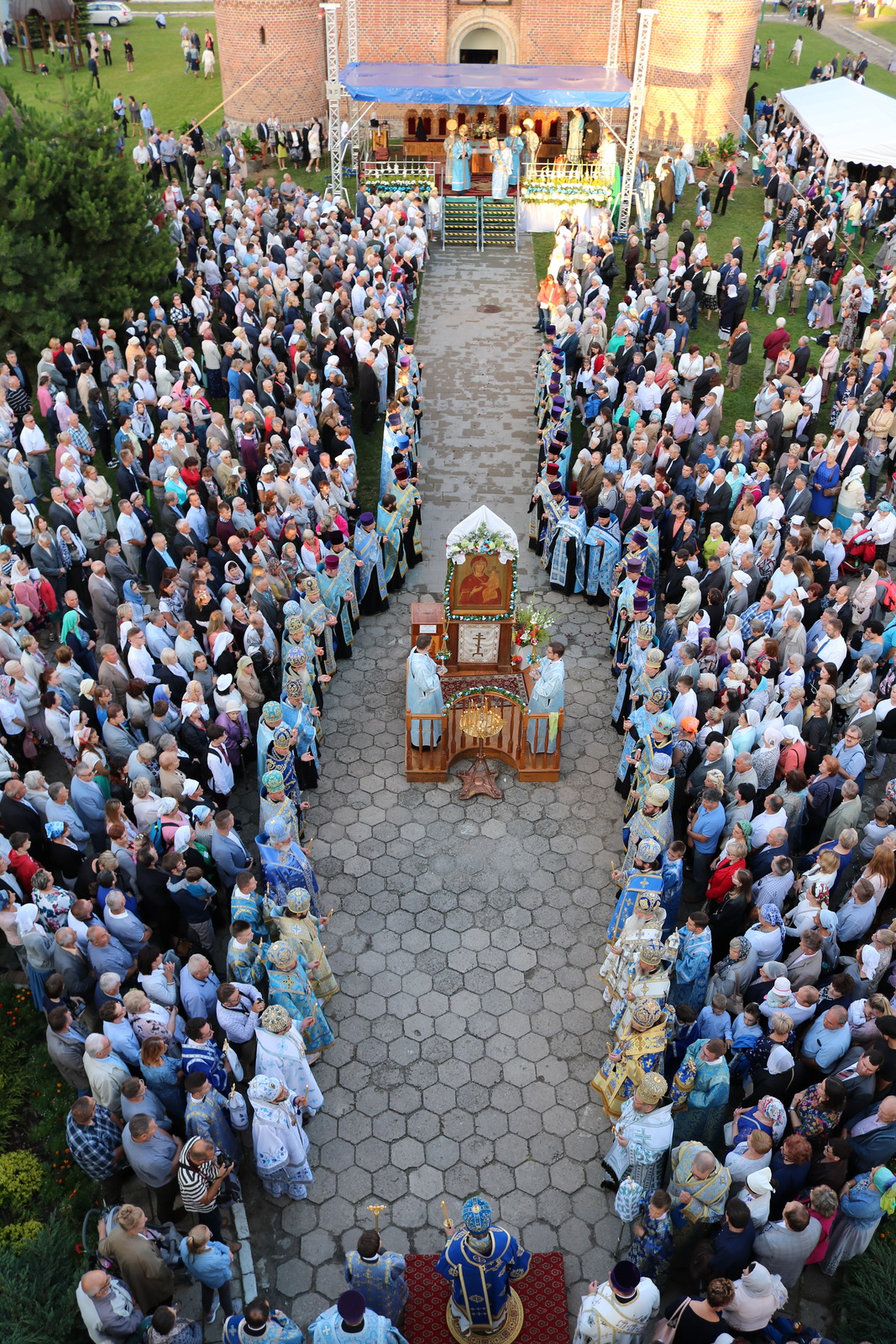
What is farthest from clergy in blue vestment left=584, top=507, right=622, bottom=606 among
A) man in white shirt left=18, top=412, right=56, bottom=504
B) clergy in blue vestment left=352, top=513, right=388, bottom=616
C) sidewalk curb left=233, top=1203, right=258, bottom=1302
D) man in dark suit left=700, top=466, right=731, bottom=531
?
sidewalk curb left=233, top=1203, right=258, bottom=1302

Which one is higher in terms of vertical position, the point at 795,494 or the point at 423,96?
the point at 423,96

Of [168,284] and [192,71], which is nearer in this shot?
[168,284]

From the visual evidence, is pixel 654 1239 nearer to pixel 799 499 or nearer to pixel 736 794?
pixel 736 794

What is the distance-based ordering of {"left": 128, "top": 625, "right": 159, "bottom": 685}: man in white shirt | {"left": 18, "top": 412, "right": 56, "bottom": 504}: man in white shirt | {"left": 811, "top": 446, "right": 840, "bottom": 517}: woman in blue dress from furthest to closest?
{"left": 18, "top": 412, "right": 56, "bottom": 504}: man in white shirt, {"left": 811, "top": 446, "right": 840, "bottom": 517}: woman in blue dress, {"left": 128, "top": 625, "right": 159, "bottom": 685}: man in white shirt

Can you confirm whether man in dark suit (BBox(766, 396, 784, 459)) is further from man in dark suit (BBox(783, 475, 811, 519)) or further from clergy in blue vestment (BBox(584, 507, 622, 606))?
clergy in blue vestment (BBox(584, 507, 622, 606))

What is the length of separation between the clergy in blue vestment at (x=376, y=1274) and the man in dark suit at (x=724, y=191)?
25.0 meters

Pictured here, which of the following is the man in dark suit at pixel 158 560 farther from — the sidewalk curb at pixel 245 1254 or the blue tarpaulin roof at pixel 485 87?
the blue tarpaulin roof at pixel 485 87

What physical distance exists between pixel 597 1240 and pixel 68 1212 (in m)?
3.53

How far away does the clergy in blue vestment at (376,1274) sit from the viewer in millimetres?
5363

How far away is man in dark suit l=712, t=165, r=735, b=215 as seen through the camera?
80.3ft

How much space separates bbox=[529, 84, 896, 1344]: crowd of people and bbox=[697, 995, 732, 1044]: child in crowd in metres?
0.02

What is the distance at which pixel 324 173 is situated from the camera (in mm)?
27531

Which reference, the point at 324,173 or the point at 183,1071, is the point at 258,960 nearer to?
the point at 183,1071

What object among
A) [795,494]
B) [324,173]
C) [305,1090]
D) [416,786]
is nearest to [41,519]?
[416,786]
